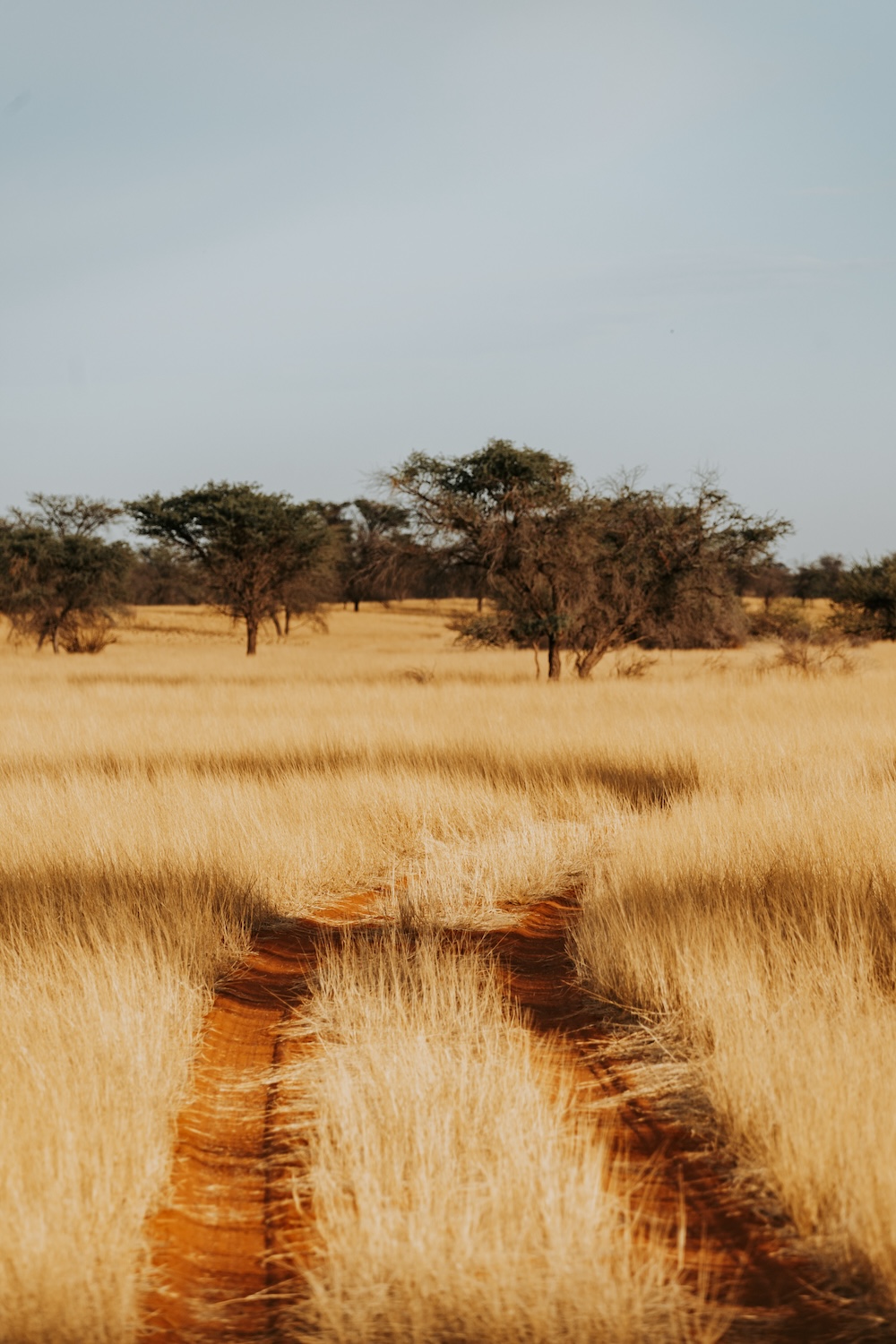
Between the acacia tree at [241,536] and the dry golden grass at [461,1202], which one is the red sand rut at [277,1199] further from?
the acacia tree at [241,536]

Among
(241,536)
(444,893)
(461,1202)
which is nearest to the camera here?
(461,1202)

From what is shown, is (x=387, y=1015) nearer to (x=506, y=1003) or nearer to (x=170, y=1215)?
(x=506, y=1003)

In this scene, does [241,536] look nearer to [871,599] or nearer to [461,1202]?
[871,599]

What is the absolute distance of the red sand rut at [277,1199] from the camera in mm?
2270

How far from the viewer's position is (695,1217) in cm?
266

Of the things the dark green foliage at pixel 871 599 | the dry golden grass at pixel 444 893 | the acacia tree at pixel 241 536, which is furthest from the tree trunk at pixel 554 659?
the dark green foliage at pixel 871 599

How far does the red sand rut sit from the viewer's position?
227 cm

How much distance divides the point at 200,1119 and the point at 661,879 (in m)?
2.95

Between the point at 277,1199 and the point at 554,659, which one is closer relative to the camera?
the point at 277,1199

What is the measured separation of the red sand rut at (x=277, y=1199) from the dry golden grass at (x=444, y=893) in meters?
0.11

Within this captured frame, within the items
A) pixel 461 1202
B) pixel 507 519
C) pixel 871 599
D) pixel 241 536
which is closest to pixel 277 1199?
pixel 461 1202

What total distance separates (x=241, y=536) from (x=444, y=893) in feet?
96.2

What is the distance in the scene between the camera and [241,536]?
111 feet

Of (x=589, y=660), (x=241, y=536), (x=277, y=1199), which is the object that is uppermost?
(x=241, y=536)
